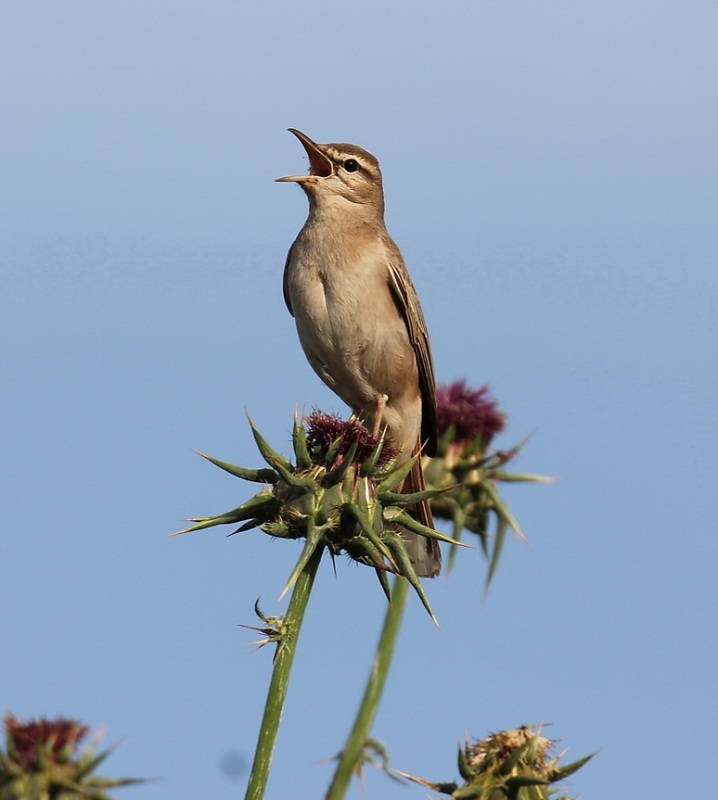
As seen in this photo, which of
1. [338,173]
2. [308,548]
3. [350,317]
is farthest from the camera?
[338,173]

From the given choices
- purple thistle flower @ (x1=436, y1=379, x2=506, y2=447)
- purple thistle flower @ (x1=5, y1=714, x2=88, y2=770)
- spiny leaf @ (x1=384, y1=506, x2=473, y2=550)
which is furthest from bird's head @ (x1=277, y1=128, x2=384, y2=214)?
purple thistle flower @ (x1=5, y1=714, x2=88, y2=770)

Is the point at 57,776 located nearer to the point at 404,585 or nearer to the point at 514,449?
the point at 404,585

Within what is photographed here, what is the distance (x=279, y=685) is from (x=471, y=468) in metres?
4.72

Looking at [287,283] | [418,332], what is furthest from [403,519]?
[287,283]

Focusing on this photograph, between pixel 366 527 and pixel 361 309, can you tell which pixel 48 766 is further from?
pixel 361 309

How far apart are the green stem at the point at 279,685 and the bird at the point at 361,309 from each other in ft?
9.67

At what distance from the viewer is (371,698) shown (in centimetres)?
689

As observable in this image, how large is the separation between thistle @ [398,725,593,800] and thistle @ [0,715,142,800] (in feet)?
6.84

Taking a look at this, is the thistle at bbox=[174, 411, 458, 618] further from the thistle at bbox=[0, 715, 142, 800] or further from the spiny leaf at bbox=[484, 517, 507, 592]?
the spiny leaf at bbox=[484, 517, 507, 592]

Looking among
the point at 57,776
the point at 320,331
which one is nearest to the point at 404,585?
the point at 320,331

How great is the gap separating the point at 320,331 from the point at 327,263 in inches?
21.9

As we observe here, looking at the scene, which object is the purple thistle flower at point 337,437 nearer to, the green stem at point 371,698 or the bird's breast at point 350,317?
the green stem at point 371,698

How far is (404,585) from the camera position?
7.96m

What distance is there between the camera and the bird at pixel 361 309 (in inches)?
373
